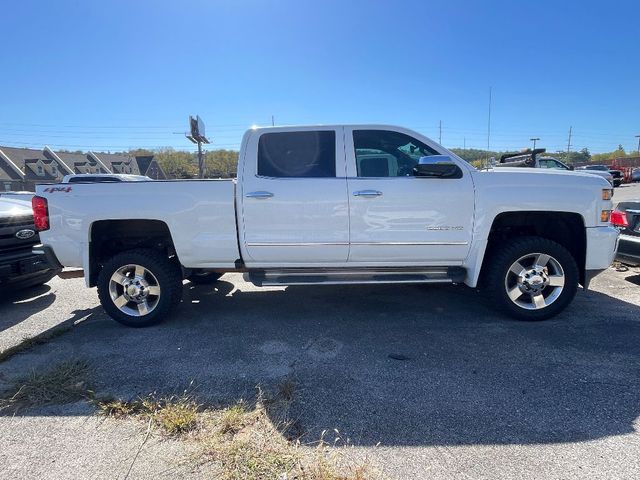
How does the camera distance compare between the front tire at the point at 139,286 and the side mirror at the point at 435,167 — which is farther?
the front tire at the point at 139,286

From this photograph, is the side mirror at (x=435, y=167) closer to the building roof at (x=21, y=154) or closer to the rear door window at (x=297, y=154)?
the rear door window at (x=297, y=154)

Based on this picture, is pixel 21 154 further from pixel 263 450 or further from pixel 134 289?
pixel 263 450

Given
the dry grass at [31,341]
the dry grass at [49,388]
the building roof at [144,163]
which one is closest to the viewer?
the dry grass at [49,388]

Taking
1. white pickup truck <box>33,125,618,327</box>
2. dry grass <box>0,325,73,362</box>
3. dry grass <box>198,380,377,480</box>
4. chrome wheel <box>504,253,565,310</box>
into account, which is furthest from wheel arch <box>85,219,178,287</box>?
chrome wheel <box>504,253,565,310</box>

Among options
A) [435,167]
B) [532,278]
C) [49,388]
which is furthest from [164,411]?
[532,278]

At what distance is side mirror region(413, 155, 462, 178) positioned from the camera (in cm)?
346

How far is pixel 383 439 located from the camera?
7.25ft

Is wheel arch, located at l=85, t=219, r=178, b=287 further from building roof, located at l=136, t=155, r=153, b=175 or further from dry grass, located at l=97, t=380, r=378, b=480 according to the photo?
building roof, located at l=136, t=155, r=153, b=175

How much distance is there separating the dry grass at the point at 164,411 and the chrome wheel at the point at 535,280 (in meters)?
3.15

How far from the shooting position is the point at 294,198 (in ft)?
12.3

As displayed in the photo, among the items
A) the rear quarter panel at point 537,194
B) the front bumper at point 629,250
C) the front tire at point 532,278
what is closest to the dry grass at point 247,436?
the front tire at point 532,278

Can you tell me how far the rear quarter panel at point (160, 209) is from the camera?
3.77m

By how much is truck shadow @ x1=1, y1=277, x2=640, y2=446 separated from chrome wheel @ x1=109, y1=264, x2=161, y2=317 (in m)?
0.24

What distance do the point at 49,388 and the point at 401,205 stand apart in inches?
130
